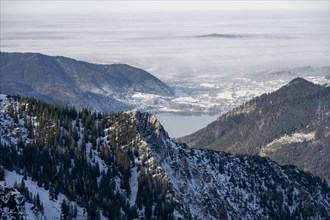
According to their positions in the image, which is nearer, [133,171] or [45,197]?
[45,197]

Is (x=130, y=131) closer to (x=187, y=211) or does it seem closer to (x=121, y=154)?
(x=121, y=154)

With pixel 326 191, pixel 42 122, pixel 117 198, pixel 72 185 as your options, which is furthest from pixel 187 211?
pixel 326 191

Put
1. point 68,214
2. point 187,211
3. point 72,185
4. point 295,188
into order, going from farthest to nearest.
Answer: point 295,188
point 187,211
point 72,185
point 68,214

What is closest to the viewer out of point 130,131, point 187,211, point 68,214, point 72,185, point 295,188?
point 68,214

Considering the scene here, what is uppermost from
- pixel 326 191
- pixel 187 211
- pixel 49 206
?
pixel 49 206

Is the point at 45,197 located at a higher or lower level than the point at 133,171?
higher

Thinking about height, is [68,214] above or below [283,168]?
above

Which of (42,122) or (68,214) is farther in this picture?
(42,122)

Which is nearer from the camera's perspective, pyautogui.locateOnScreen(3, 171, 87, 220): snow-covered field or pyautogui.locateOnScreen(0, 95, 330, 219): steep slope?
pyautogui.locateOnScreen(3, 171, 87, 220): snow-covered field
